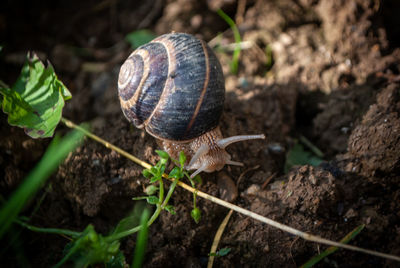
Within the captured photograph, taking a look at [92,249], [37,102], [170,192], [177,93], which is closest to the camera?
[92,249]

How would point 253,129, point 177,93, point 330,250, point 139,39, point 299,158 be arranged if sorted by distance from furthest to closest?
point 139,39 < point 253,129 < point 299,158 < point 177,93 < point 330,250

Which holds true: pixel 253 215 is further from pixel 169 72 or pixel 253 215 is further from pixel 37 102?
pixel 37 102

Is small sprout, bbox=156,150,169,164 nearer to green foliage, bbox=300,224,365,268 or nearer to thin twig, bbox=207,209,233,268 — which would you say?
thin twig, bbox=207,209,233,268

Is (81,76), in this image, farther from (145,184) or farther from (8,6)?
(145,184)

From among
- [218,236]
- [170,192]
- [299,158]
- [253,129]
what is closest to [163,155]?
[170,192]

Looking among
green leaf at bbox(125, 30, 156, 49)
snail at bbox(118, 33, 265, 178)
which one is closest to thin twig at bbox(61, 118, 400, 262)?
snail at bbox(118, 33, 265, 178)

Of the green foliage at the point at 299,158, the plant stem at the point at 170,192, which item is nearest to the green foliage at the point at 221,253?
the plant stem at the point at 170,192
